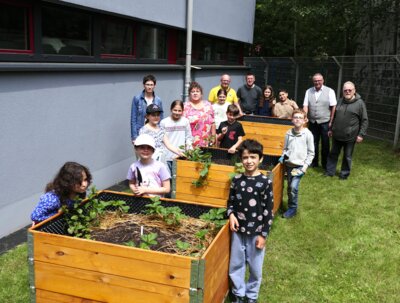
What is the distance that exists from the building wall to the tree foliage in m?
9.96

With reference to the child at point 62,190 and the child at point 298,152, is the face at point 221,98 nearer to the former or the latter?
the child at point 298,152

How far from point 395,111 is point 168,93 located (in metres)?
7.07

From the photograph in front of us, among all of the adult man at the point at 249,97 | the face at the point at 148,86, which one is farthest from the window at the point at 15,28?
the adult man at the point at 249,97

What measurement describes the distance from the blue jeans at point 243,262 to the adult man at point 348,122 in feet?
16.6

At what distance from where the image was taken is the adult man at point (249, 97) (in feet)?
32.0

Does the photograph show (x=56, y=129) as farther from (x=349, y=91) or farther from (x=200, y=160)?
(x=349, y=91)

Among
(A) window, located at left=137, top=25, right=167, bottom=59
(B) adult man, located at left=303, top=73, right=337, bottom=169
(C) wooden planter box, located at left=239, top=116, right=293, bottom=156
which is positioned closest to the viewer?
(C) wooden planter box, located at left=239, top=116, right=293, bottom=156

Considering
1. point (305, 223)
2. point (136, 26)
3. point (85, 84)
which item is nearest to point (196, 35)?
point (136, 26)

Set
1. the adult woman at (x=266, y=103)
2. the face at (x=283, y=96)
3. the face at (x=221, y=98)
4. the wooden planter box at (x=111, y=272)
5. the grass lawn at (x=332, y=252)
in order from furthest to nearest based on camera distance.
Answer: the adult woman at (x=266, y=103)
the face at (x=283, y=96)
the face at (x=221, y=98)
the grass lawn at (x=332, y=252)
the wooden planter box at (x=111, y=272)

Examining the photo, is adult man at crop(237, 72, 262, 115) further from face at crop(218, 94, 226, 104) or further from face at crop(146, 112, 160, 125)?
face at crop(146, 112, 160, 125)

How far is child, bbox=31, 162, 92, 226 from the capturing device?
3568 mm

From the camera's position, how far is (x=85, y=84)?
21.8 ft

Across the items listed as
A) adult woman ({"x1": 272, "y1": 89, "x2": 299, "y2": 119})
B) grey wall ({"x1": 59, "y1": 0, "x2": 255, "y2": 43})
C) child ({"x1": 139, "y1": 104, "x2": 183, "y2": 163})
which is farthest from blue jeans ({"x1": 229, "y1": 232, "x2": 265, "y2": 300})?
adult woman ({"x1": 272, "y1": 89, "x2": 299, "y2": 119})

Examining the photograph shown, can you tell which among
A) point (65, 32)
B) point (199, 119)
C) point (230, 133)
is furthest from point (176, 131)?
point (65, 32)
